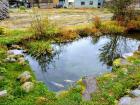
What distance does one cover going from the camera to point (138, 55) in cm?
1554

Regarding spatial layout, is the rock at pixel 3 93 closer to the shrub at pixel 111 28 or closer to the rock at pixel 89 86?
the rock at pixel 89 86

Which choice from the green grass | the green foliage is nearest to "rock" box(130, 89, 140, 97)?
the green grass

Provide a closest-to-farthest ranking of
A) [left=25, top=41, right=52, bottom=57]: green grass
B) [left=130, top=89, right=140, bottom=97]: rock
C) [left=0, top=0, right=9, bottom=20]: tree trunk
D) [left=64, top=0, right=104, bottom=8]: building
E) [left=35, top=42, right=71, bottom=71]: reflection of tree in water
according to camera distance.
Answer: [left=130, top=89, right=140, bottom=97]: rock → [left=35, top=42, right=71, bottom=71]: reflection of tree in water → [left=25, top=41, right=52, bottom=57]: green grass → [left=0, top=0, right=9, bottom=20]: tree trunk → [left=64, top=0, right=104, bottom=8]: building

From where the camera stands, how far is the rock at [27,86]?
10.4 m

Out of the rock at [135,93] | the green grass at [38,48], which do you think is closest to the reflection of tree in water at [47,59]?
the green grass at [38,48]

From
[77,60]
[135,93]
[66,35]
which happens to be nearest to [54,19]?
[66,35]

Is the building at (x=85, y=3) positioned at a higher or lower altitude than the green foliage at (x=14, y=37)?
higher

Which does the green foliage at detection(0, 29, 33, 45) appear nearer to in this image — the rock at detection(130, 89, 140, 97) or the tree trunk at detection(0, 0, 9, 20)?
the tree trunk at detection(0, 0, 9, 20)

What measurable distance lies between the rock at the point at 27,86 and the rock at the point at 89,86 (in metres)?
2.07

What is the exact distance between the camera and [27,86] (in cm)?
1052

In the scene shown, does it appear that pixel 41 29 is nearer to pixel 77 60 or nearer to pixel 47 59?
pixel 47 59

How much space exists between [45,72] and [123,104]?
5385 millimetres

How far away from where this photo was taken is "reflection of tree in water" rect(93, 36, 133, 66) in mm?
16359

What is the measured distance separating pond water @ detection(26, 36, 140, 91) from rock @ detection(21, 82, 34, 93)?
1.45m
